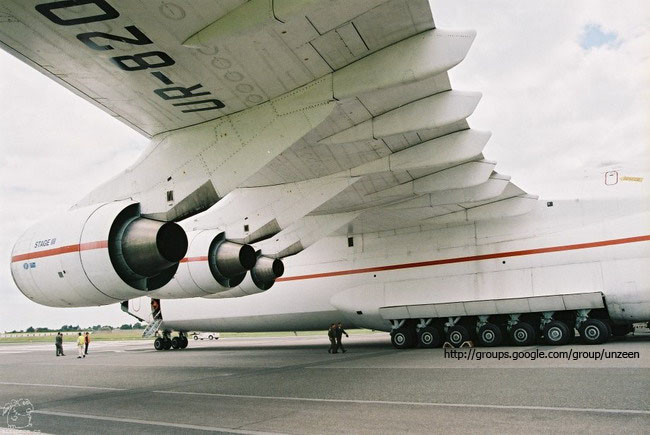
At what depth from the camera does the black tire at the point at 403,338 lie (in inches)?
599

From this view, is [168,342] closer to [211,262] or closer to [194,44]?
[211,262]

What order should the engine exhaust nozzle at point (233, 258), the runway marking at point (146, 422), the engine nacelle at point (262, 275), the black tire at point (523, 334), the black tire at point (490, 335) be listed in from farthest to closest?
1. the engine nacelle at point (262, 275)
2. the black tire at point (490, 335)
3. the black tire at point (523, 334)
4. the engine exhaust nozzle at point (233, 258)
5. the runway marking at point (146, 422)

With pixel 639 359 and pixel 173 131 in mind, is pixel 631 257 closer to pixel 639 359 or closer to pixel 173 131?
pixel 639 359

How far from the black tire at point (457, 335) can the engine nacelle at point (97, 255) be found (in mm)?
8453

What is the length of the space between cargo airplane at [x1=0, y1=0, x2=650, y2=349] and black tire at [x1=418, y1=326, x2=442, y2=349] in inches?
1.7

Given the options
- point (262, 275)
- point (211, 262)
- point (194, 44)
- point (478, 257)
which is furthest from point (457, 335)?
point (194, 44)

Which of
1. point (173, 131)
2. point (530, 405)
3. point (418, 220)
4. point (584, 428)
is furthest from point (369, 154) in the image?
point (584, 428)

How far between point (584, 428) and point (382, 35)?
4933 millimetres

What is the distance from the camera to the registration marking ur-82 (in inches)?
226

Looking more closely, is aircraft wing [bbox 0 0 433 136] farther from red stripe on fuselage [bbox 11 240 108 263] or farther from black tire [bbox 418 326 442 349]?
black tire [bbox 418 326 442 349]

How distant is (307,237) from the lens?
14430 mm

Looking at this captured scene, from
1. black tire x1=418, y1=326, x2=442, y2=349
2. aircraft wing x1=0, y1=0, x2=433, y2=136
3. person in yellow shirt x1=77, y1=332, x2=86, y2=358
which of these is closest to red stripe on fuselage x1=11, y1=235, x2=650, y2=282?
black tire x1=418, y1=326, x2=442, y2=349

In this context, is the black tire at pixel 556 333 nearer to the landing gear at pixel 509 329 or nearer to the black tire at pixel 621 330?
the landing gear at pixel 509 329

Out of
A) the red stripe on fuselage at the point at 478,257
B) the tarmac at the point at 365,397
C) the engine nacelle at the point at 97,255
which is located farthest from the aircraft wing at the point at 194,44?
the red stripe on fuselage at the point at 478,257
